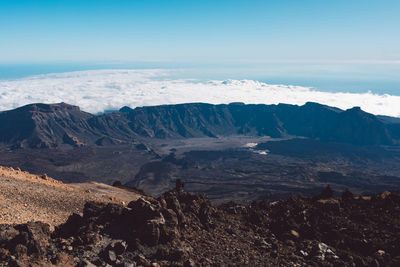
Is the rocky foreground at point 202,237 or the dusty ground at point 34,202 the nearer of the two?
the rocky foreground at point 202,237

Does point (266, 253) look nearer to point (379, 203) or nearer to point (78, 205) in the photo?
point (78, 205)

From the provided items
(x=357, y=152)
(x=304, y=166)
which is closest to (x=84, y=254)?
(x=304, y=166)

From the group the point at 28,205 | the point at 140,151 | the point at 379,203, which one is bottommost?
the point at 140,151

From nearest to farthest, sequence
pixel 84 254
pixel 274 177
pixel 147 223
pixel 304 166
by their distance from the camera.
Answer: pixel 84 254 → pixel 147 223 → pixel 274 177 → pixel 304 166

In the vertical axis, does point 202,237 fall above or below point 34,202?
below

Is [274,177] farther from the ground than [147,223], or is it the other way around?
[147,223]

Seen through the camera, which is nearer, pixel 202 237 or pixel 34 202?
pixel 202 237

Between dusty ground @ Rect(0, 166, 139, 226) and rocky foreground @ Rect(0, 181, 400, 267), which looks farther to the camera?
dusty ground @ Rect(0, 166, 139, 226)

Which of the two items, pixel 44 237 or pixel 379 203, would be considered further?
pixel 379 203
